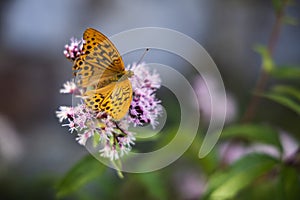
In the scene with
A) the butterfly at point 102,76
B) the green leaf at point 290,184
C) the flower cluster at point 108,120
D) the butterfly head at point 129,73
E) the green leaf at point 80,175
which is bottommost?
the green leaf at point 290,184

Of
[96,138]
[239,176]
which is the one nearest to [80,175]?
[96,138]

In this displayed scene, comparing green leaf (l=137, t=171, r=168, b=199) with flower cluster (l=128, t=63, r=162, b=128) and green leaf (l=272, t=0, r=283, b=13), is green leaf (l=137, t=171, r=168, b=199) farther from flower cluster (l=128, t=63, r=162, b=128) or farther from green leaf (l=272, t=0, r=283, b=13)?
green leaf (l=272, t=0, r=283, b=13)

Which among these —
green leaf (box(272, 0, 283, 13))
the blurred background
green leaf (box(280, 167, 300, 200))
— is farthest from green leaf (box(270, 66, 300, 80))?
the blurred background

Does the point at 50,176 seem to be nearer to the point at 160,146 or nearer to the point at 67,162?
the point at 160,146

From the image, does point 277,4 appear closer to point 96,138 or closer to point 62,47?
point 96,138

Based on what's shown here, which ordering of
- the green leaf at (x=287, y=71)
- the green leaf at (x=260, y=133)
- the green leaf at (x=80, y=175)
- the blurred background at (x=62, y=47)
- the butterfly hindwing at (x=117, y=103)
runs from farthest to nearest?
the blurred background at (x=62, y=47) < the green leaf at (x=287, y=71) < the green leaf at (x=260, y=133) < the green leaf at (x=80, y=175) < the butterfly hindwing at (x=117, y=103)

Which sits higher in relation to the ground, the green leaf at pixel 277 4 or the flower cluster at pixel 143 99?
the green leaf at pixel 277 4

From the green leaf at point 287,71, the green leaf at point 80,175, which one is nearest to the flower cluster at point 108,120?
the green leaf at point 80,175

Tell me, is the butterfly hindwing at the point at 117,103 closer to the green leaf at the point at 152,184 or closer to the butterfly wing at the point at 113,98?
the butterfly wing at the point at 113,98
